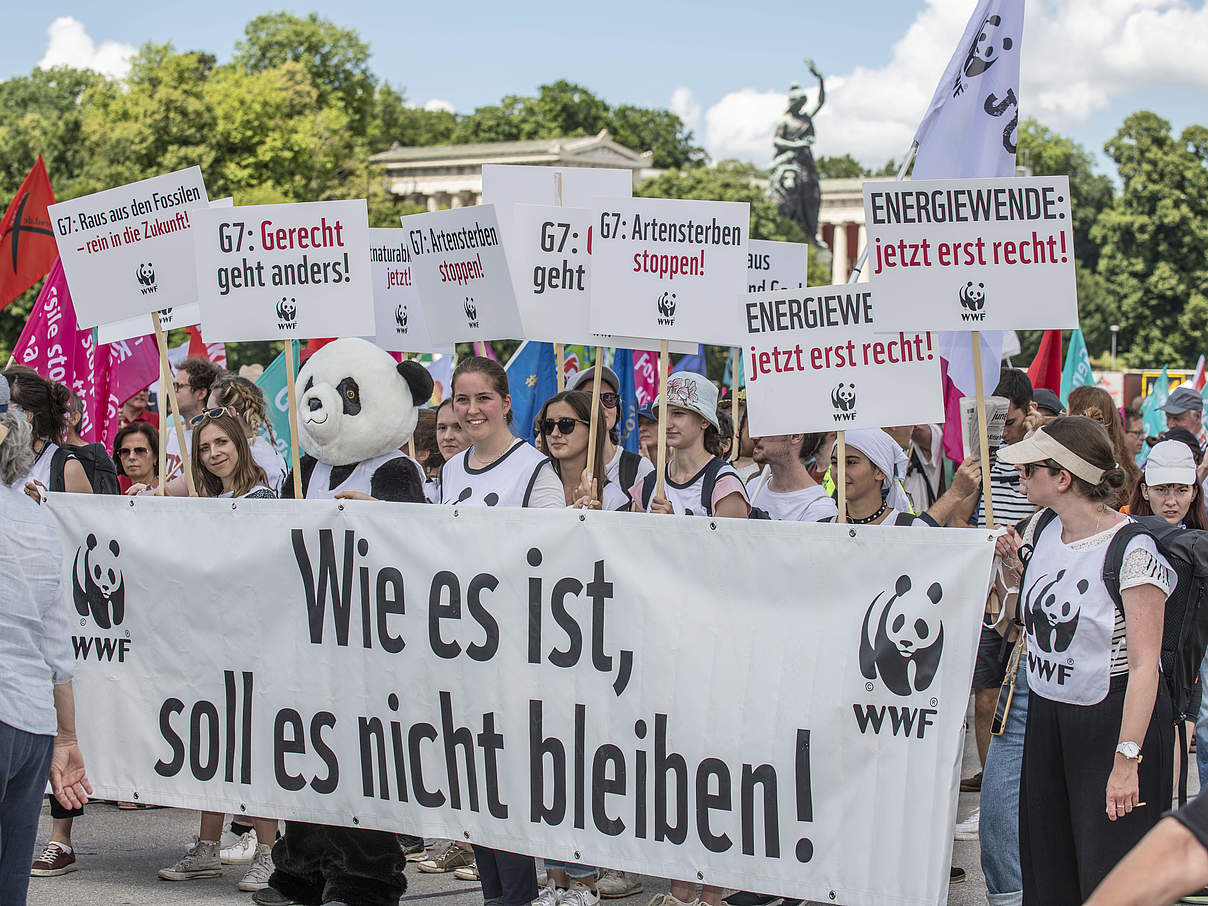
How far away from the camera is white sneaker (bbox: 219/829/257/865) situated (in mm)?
5547

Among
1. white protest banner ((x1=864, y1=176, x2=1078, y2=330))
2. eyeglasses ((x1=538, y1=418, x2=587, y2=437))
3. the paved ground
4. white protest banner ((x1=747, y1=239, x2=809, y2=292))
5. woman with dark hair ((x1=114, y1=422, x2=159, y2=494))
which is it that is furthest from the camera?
white protest banner ((x1=747, y1=239, x2=809, y2=292))

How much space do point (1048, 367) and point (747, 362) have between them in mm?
5147

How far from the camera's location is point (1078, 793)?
154 inches

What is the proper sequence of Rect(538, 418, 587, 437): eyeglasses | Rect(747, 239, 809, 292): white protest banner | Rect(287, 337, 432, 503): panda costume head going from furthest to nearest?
Rect(747, 239, 809, 292): white protest banner → Rect(538, 418, 587, 437): eyeglasses → Rect(287, 337, 432, 503): panda costume head

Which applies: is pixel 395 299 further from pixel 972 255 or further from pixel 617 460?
pixel 972 255

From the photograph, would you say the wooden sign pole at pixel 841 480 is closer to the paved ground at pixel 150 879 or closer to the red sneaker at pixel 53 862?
the paved ground at pixel 150 879

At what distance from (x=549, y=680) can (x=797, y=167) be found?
87649 mm

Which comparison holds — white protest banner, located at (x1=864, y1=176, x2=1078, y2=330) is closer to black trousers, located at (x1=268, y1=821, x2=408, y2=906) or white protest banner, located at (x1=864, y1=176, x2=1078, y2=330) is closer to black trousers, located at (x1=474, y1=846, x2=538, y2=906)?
black trousers, located at (x1=474, y1=846, x2=538, y2=906)

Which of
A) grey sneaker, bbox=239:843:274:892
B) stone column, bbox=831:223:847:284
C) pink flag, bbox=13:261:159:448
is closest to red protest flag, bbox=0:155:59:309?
pink flag, bbox=13:261:159:448

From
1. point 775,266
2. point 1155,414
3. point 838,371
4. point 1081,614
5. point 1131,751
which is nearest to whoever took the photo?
point 1131,751

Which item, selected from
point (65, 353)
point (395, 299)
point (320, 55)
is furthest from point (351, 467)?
point (320, 55)

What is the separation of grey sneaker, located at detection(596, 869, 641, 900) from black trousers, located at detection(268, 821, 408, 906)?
91cm

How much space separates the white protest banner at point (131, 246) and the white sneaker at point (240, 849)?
6.97 ft

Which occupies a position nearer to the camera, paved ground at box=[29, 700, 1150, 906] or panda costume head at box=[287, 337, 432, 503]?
panda costume head at box=[287, 337, 432, 503]
